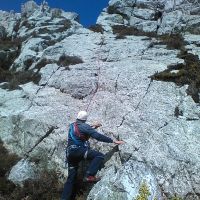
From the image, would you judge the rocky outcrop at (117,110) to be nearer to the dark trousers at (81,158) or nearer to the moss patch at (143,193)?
the moss patch at (143,193)

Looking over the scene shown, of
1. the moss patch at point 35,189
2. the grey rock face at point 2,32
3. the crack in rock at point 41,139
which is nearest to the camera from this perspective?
the moss patch at point 35,189

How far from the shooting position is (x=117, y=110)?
1852cm

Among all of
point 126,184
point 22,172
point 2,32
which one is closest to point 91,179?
point 126,184

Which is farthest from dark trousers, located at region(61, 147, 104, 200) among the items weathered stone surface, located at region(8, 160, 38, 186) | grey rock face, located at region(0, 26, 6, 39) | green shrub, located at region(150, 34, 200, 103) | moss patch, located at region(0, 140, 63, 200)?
grey rock face, located at region(0, 26, 6, 39)

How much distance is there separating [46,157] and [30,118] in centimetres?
298

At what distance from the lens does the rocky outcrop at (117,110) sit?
14.2 metres

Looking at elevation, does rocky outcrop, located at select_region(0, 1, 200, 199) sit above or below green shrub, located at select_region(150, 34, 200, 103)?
below

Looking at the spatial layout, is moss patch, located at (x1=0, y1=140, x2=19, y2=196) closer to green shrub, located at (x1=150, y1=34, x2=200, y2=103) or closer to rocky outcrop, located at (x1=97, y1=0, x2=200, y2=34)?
green shrub, located at (x1=150, y1=34, x2=200, y2=103)

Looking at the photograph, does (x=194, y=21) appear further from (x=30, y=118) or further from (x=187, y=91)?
(x=30, y=118)

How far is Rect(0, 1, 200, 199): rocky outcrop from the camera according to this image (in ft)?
46.5

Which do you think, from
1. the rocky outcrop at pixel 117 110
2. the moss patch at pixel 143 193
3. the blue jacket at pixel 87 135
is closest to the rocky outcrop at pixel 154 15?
the rocky outcrop at pixel 117 110

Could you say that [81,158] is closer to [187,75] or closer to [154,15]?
[187,75]

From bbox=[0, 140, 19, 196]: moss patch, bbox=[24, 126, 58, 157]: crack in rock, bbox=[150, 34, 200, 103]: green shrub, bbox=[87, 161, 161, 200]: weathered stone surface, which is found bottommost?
bbox=[0, 140, 19, 196]: moss patch

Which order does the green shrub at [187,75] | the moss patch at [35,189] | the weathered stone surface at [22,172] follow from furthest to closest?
the green shrub at [187,75] → the weathered stone surface at [22,172] → the moss patch at [35,189]
